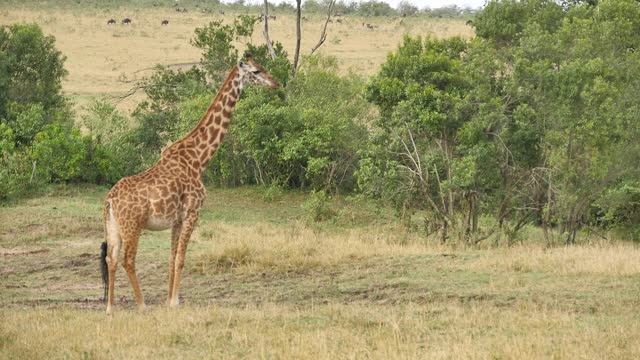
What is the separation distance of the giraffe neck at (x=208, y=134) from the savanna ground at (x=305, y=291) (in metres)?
1.84

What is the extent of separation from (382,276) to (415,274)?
1.52ft

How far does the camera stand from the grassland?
370 inches

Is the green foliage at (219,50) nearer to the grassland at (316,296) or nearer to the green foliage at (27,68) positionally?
the green foliage at (27,68)

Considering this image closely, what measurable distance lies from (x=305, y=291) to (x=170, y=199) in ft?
7.71

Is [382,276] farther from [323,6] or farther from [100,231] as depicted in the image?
[323,6]

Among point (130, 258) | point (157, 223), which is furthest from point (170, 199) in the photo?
point (130, 258)

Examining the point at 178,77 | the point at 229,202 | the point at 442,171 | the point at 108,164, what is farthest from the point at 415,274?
Answer: the point at 178,77

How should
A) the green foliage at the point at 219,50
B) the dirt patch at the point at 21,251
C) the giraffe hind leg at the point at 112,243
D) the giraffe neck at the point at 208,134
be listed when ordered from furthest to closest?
the green foliage at the point at 219,50 → the dirt patch at the point at 21,251 → the giraffe neck at the point at 208,134 → the giraffe hind leg at the point at 112,243

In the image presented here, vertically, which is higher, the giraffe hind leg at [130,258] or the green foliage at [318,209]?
the giraffe hind leg at [130,258]

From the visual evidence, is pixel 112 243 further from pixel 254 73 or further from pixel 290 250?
pixel 290 250

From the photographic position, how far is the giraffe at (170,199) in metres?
11.7

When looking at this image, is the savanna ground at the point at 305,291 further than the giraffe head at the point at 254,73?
No

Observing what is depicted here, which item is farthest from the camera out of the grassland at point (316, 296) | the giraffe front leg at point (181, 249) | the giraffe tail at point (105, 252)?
the giraffe front leg at point (181, 249)

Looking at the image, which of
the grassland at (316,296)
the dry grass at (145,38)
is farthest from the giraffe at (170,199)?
the dry grass at (145,38)
